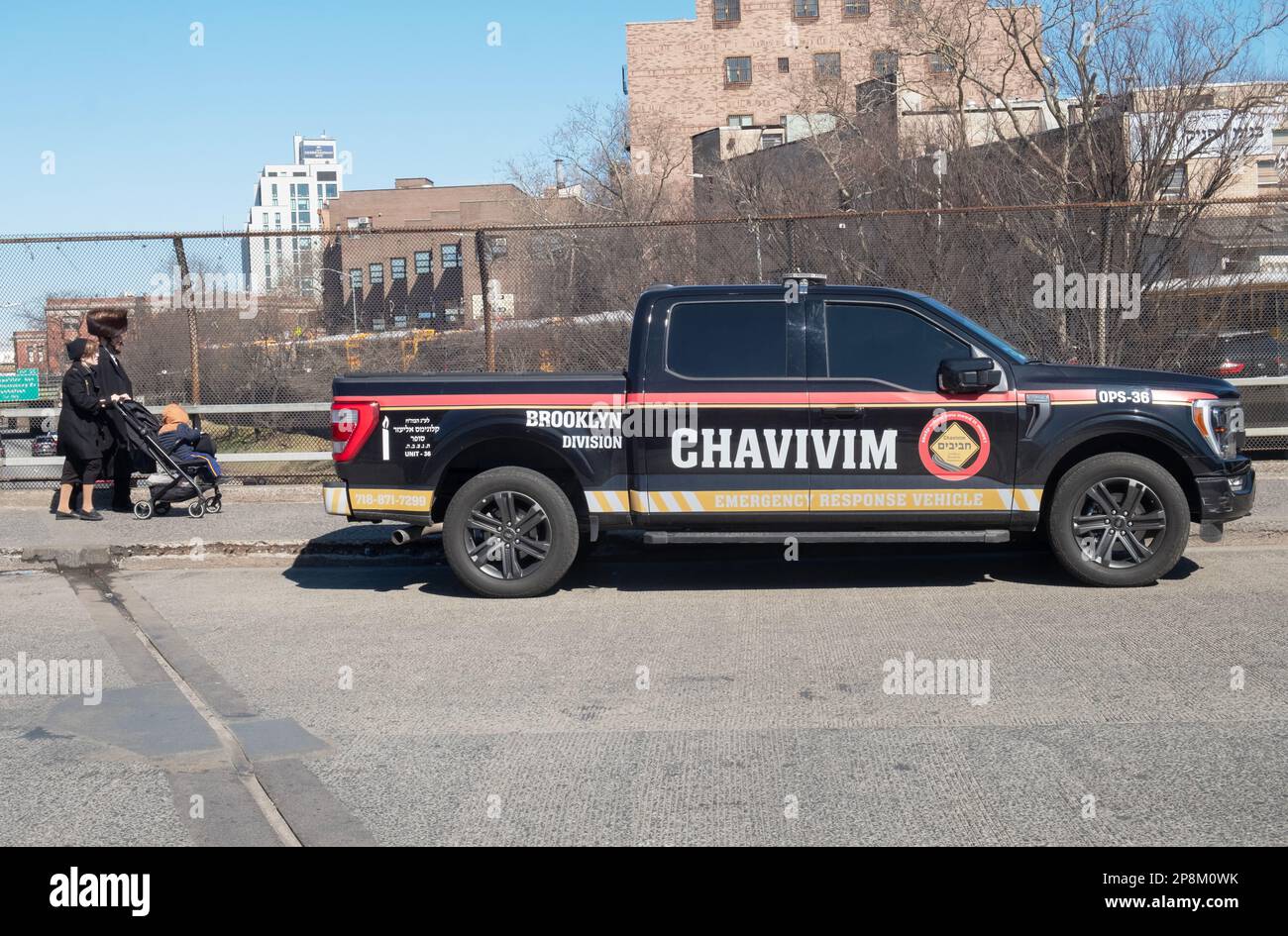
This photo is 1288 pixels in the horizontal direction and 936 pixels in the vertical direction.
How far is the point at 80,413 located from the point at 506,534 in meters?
5.48

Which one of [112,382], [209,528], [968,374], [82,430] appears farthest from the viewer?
[112,382]

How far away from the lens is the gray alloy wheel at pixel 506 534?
872 cm

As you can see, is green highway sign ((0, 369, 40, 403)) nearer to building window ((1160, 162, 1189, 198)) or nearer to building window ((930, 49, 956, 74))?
building window ((1160, 162, 1189, 198))

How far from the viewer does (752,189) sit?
34.9m

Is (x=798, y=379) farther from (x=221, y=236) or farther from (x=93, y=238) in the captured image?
(x=93, y=238)

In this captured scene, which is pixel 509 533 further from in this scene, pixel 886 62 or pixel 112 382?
pixel 886 62

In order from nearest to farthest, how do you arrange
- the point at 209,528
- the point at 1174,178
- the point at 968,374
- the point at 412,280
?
the point at 968,374 < the point at 209,528 < the point at 412,280 < the point at 1174,178

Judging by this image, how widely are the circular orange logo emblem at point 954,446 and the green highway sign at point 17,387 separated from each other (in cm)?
1014

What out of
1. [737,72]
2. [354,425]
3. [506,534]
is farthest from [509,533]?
[737,72]

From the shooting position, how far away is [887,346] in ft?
27.7

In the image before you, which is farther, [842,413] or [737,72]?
[737,72]

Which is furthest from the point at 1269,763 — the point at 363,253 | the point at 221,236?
the point at 363,253

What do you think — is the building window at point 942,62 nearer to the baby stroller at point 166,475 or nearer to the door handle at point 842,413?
the baby stroller at point 166,475

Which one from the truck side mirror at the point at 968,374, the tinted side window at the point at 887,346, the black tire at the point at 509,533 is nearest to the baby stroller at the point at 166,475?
the black tire at the point at 509,533
